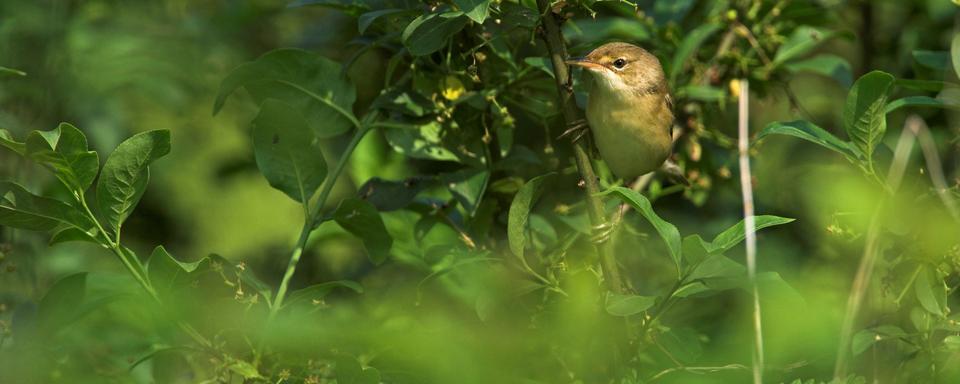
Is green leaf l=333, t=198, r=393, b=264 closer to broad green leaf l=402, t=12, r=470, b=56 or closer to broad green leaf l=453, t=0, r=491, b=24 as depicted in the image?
broad green leaf l=402, t=12, r=470, b=56

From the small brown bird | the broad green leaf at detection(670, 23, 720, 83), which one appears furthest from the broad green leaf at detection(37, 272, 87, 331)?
the broad green leaf at detection(670, 23, 720, 83)

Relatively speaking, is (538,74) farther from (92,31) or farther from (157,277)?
(92,31)

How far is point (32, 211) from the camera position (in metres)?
1.81

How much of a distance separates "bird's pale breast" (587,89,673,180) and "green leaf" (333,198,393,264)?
1.86 ft

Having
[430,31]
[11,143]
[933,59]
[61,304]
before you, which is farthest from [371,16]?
[933,59]

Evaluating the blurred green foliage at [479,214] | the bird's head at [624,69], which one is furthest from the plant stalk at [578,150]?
the bird's head at [624,69]

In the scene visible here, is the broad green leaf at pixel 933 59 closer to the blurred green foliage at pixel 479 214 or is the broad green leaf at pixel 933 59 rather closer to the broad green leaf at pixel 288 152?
the blurred green foliage at pixel 479 214

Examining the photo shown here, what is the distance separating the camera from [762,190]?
11.1 ft

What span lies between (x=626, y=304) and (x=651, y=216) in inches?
5.9

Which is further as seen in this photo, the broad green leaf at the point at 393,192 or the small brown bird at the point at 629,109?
the small brown bird at the point at 629,109

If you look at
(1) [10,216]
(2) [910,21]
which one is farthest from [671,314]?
(2) [910,21]

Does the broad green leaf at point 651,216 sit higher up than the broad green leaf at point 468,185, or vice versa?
the broad green leaf at point 651,216

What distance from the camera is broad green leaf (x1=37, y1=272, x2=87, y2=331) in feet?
6.64

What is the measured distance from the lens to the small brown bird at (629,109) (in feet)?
8.36
